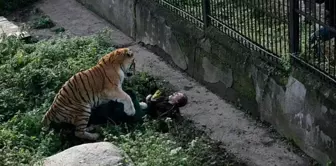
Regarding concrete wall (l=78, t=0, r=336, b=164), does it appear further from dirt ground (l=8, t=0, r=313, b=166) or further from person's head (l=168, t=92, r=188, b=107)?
person's head (l=168, t=92, r=188, b=107)

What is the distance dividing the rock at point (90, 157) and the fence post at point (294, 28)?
2.01 metres

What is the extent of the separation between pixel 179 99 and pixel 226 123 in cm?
58

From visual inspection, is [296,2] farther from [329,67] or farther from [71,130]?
[71,130]

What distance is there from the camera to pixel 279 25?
7254 millimetres

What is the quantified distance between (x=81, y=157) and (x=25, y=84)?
272cm

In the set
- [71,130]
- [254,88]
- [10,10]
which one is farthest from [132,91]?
[10,10]

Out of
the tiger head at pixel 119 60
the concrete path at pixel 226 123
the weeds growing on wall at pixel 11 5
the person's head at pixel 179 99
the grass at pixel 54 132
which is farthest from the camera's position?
the weeds growing on wall at pixel 11 5

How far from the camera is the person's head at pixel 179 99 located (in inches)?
308

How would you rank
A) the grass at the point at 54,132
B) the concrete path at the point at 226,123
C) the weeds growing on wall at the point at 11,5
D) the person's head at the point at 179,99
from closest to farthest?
1. the grass at the point at 54,132
2. the concrete path at the point at 226,123
3. the person's head at the point at 179,99
4. the weeds growing on wall at the point at 11,5

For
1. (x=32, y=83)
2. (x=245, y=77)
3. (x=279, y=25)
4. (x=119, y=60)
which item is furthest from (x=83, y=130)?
(x=279, y=25)

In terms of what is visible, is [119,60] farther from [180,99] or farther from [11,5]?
[11,5]

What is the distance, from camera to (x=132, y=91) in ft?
25.7

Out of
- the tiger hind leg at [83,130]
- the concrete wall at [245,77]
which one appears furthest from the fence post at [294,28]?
the tiger hind leg at [83,130]

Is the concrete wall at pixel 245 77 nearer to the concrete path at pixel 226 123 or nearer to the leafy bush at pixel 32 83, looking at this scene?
the concrete path at pixel 226 123
